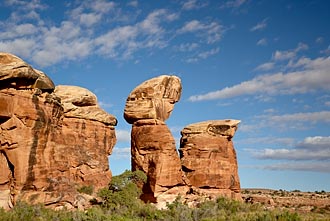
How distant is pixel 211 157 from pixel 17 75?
24927mm

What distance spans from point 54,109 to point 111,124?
1102cm

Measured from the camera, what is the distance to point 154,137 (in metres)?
38.8

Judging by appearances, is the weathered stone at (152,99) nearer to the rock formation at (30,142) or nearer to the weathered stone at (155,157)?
the weathered stone at (155,157)

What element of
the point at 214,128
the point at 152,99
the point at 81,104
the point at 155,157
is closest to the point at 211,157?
the point at 214,128

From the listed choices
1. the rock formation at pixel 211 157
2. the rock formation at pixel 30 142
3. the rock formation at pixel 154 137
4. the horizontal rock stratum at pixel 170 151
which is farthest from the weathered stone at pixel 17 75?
the rock formation at pixel 211 157

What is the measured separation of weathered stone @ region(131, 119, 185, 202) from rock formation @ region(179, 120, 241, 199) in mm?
4714

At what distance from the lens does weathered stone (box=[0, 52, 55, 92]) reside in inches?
1005

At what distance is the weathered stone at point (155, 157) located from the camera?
3809cm

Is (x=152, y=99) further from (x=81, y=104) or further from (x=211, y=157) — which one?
(x=211, y=157)

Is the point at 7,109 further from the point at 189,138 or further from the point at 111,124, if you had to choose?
the point at 189,138

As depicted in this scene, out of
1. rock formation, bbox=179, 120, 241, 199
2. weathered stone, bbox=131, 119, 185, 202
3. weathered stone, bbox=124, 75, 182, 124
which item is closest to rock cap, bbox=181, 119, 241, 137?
rock formation, bbox=179, 120, 241, 199

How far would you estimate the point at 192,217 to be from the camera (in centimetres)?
2722

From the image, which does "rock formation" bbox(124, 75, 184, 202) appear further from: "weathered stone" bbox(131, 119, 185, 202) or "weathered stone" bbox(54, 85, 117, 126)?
"weathered stone" bbox(54, 85, 117, 126)

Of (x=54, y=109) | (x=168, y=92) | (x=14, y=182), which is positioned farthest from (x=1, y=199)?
(x=168, y=92)
